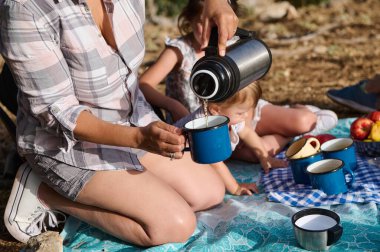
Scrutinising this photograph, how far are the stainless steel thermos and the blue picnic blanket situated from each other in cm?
81

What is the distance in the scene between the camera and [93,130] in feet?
9.81

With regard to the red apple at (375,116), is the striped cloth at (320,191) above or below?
below

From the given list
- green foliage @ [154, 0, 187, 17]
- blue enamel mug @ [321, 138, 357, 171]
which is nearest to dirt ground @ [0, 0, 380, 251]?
green foliage @ [154, 0, 187, 17]

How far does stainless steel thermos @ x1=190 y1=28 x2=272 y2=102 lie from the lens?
9.44ft

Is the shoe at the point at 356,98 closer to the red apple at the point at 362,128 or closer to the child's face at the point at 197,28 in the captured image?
the red apple at the point at 362,128

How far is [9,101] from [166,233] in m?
1.37

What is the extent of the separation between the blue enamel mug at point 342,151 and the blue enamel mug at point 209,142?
97 centimetres

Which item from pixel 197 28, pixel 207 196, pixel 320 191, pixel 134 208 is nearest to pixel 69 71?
pixel 134 208

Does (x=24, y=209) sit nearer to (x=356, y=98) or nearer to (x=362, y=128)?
(x=362, y=128)

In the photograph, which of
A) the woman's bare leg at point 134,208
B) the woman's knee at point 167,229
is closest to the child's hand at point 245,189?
the woman's bare leg at point 134,208

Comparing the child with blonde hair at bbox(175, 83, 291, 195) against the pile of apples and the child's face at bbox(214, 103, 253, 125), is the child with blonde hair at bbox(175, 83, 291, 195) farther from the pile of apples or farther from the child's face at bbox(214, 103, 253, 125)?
the pile of apples

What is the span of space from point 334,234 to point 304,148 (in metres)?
0.92

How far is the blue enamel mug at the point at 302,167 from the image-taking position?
3.71 metres

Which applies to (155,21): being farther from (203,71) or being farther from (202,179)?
(203,71)
